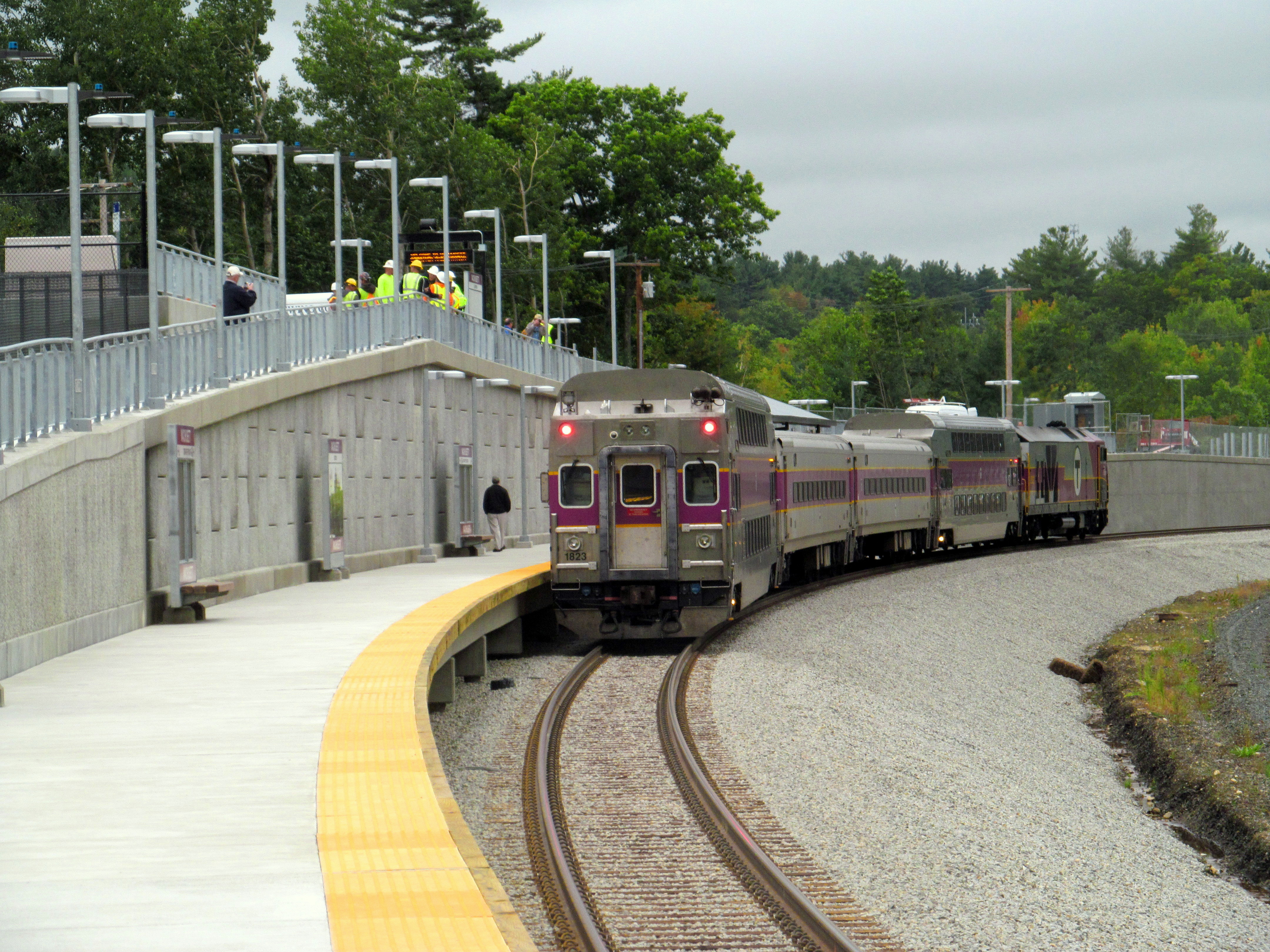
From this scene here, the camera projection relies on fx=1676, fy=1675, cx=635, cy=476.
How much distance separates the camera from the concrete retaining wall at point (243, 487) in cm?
1527

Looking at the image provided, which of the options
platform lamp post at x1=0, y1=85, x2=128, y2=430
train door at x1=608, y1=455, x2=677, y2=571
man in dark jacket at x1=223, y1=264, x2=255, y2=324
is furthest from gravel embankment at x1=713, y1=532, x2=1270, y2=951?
man in dark jacket at x1=223, y1=264, x2=255, y2=324

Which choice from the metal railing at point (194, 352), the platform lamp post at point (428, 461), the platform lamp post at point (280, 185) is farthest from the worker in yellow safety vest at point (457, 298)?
the platform lamp post at point (280, 185)

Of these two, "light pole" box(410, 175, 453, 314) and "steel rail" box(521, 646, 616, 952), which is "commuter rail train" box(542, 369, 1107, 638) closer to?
"steel rail" box(521, 646, 616, 952)

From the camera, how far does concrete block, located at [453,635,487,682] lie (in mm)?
20719

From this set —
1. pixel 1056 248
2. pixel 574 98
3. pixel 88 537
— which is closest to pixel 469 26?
pixel 574 98

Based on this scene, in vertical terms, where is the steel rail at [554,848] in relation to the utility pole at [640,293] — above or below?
below

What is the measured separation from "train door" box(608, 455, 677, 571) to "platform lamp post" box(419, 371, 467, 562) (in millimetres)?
9952

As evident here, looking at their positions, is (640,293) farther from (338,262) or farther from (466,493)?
(338,262)

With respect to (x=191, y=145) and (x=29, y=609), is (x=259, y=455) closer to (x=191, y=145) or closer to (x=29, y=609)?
(x=29, y=609)

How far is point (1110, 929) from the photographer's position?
36.0ft

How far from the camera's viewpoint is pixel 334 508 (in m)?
25.9

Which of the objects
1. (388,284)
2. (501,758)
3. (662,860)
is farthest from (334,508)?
(662,860)

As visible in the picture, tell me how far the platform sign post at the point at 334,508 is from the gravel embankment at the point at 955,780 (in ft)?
21.2

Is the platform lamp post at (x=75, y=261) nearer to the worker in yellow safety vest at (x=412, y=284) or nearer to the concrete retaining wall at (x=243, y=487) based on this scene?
the concrete retaining wall at (x=243, y=487)
